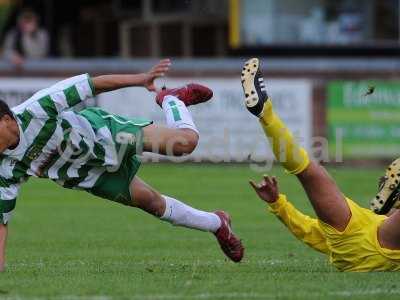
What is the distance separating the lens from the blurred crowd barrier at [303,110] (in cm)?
1884

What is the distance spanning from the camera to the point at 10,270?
8.63 meters

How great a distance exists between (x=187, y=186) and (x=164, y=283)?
9.17 metres

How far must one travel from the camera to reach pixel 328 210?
8.13 m

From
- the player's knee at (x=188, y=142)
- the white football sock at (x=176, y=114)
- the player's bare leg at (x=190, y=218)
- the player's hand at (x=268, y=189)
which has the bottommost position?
the player's bare leg at (x=190, y=218)

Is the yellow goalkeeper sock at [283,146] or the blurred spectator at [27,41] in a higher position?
the yellow goalkeeper sock at [283,146]

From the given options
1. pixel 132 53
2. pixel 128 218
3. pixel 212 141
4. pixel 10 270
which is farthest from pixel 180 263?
pixel 132 53

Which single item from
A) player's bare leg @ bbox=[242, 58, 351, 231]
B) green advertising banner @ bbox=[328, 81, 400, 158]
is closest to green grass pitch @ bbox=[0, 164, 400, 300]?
player's bare leg @ bbox=[242, 58, 351, 231]

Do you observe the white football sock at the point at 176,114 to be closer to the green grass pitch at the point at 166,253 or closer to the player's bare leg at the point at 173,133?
the player's bare leg at the point at 173,133

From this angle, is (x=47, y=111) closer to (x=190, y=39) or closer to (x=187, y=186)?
(x=187, y=186)

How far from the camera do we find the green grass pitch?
7355 mm

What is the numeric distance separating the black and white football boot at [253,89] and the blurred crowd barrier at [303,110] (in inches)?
404

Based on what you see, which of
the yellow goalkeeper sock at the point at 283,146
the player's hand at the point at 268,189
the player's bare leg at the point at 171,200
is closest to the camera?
the yellow goalkeeper sock at the point at 283,146

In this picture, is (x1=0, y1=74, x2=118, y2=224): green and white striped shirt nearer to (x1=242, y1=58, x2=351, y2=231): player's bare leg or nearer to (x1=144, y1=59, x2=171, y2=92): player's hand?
(x1=144, y1=59, x2=171, y2=92): player's hand

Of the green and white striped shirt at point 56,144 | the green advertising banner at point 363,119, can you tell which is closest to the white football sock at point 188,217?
the green and white striped shirt at point 56,144
